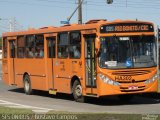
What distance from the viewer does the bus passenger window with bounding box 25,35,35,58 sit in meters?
24.3

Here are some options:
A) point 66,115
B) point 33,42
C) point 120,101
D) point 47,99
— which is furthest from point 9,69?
point 66,115

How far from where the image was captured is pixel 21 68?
2564 centimetres

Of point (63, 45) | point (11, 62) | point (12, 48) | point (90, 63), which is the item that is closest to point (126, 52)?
point (90, 63)

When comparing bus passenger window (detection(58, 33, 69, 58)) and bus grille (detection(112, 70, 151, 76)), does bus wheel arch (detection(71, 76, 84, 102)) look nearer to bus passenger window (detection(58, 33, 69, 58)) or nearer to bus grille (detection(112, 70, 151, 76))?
bus passenger window (detection(58, 33, 69, 58))

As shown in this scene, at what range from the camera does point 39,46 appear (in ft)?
77.4

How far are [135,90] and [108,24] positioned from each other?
2439mm

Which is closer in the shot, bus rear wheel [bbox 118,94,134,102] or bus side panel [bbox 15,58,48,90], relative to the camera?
bus rear wheel [bbox 118,94,134,102]

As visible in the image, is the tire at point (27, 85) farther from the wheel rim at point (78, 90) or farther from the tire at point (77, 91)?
the wheel rim at point (78, 90)

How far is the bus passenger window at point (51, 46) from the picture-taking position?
22203mm

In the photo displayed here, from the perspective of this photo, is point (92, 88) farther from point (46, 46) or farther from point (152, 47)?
point (46, 46)

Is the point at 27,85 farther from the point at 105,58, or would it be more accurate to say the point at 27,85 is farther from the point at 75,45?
the point at 105,58

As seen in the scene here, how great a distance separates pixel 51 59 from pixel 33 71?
7.24 feet

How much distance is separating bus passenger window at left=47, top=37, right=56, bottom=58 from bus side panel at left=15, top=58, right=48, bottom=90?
2.74 ft

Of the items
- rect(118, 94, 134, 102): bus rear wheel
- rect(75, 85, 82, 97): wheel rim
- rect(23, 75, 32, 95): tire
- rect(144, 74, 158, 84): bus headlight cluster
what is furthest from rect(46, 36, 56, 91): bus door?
rect(144, 74, 158, 84): bus headlight cluster
